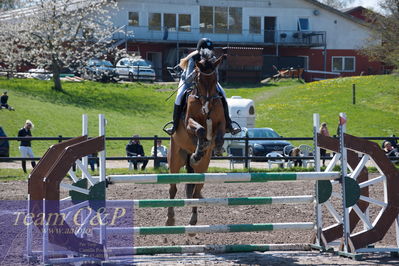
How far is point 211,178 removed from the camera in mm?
7047

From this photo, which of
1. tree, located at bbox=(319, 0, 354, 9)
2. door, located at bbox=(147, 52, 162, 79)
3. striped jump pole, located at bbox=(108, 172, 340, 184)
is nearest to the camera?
→ striped jump pole, located at bbox=(108, 172, 340, 184)

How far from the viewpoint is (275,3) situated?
49.0 meters

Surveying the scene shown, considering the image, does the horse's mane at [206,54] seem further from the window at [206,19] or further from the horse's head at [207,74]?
the window at [206,19]

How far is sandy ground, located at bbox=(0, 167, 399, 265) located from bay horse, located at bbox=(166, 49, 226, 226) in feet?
2.67

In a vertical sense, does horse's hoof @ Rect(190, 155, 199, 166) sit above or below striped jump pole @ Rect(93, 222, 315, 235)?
above

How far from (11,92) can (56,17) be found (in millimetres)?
5955

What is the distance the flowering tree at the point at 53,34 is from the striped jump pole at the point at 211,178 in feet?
92.5

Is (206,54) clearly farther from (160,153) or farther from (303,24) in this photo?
(303,24)

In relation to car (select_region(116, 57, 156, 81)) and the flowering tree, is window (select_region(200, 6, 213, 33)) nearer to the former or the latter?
car (select_region(116, 57, 156, 81))

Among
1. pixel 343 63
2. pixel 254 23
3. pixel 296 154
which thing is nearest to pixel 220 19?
pixel 254 23

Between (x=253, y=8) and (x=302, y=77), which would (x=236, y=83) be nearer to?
(x=302, y=77)

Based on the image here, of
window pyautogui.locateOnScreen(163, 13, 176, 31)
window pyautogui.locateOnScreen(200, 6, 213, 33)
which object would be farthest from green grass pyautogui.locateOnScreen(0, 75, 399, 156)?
window pyautogui.locateOnScreen(163, 13, 176, 31)

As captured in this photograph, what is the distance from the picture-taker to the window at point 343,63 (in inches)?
2031

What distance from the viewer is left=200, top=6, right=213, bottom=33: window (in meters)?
47.8
